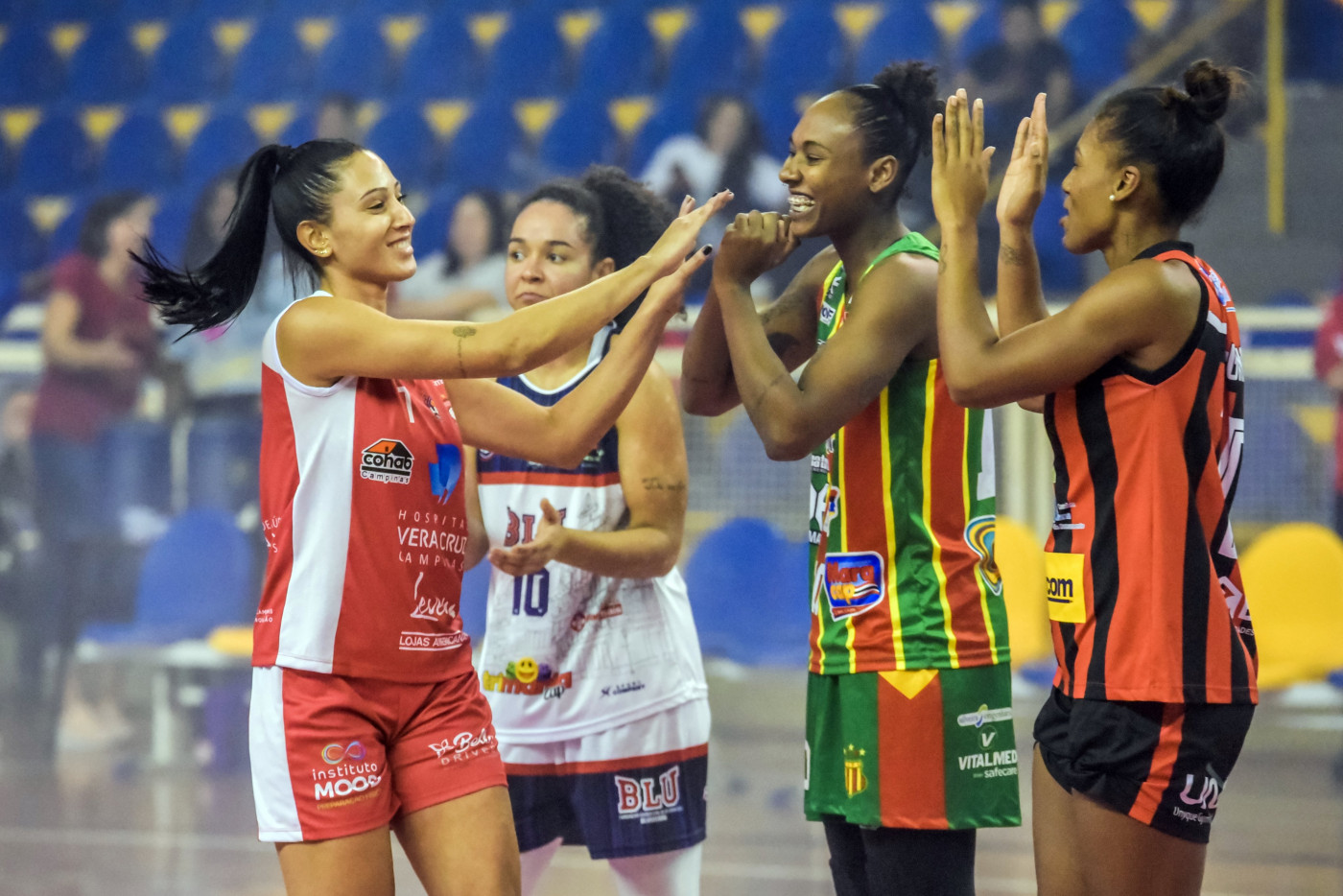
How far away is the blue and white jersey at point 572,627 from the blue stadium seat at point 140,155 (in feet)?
21.9

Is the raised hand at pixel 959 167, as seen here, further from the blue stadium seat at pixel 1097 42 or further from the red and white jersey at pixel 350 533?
the blue stadium seat at pixel 1097 42

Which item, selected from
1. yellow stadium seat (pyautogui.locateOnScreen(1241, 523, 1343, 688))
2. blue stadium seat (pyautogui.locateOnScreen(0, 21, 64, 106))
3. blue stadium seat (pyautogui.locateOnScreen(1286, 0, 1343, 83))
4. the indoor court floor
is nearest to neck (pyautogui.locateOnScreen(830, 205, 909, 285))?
the indoor court floor

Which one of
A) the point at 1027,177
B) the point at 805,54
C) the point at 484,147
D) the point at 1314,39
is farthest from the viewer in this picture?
the point at 484,147

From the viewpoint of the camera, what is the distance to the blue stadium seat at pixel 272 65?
852cm

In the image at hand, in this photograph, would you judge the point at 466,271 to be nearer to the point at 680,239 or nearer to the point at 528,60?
the point at 528,60

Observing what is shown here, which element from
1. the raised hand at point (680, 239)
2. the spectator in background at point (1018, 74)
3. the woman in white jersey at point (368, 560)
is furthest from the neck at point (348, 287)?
the spectator in background at point (1018, 74)

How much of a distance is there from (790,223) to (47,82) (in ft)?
26.1

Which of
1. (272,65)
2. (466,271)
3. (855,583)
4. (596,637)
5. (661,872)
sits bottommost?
(661,872)

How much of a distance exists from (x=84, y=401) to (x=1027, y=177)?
6.69m

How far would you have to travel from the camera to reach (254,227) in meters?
2.25

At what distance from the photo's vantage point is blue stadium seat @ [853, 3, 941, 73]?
764cm

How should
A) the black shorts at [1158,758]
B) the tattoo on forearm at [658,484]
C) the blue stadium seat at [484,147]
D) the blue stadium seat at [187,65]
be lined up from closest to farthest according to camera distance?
the black shorts at [1158,758]
the tattoo on forearm at [658,484]
the blue stadium seat at [484,147]
the blue stadium seat at [187,65]

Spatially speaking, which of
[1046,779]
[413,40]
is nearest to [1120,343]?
[1046,779]

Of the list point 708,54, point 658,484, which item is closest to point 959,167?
point 658,484
